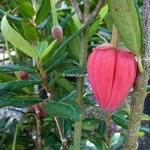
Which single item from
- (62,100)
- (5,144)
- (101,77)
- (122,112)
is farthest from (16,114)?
(101,77)

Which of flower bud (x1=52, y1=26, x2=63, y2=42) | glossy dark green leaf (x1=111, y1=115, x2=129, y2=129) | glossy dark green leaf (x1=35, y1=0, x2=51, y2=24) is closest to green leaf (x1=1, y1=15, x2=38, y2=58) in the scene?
flower bud (x1=52, y1=26, x2=63, y2=42)

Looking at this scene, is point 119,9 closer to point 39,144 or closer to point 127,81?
point 127,81

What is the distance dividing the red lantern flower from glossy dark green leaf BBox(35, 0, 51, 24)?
0.79 ft

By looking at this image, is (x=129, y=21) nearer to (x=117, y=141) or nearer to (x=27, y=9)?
(x=27, y=9)

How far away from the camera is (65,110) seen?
41 centimetres

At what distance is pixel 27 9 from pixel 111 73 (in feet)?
0.99

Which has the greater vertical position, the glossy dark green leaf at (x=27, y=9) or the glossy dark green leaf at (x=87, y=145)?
the glossy dark green leaf at (x=27, y=9)

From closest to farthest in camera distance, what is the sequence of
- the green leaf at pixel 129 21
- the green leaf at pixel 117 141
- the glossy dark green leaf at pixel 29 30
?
the green leaf at pixel 129 21 → the glossy dark green leaf at pixel 29 30 → the green leaf at pixel 117 141

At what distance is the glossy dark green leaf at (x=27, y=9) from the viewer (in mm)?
573

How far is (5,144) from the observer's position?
71cm

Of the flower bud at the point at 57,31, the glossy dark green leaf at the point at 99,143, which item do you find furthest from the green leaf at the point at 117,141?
the flower bud at the point at 57,31

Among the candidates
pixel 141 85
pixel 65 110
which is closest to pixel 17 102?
pixel 65 110

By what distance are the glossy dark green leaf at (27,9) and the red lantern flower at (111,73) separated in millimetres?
258

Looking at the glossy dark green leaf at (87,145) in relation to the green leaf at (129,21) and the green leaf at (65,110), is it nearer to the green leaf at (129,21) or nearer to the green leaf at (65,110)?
the green leaf at (65,110)
